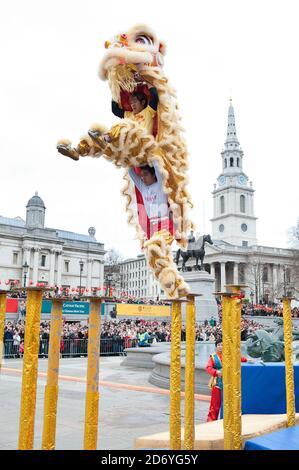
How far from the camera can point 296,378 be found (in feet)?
24.3

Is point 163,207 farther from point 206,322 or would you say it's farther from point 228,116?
point 228,116

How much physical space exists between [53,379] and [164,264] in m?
4.85

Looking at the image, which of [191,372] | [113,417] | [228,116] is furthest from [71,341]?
[228,116]

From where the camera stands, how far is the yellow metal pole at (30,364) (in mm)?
3713

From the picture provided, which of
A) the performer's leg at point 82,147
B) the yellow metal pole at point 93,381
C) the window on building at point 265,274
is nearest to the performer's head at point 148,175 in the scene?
the performer's leg at point 82,147

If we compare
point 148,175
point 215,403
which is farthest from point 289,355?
point 148,175

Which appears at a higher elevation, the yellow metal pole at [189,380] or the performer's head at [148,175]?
the performer's head at [148,175]

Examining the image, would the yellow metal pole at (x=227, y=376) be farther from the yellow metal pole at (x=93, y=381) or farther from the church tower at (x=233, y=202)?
the church tower at (x=233, y=202)

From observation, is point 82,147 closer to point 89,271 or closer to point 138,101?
point 138,101

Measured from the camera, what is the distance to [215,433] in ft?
17.2

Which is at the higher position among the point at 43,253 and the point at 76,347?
the point at 43,253

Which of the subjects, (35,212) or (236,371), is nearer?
(236,371)

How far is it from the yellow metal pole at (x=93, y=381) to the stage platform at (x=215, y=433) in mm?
1061

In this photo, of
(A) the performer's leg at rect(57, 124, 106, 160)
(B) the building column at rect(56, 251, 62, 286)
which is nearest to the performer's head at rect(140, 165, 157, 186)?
(A) the performer's leg at rect(57, 124, 106, 160)
